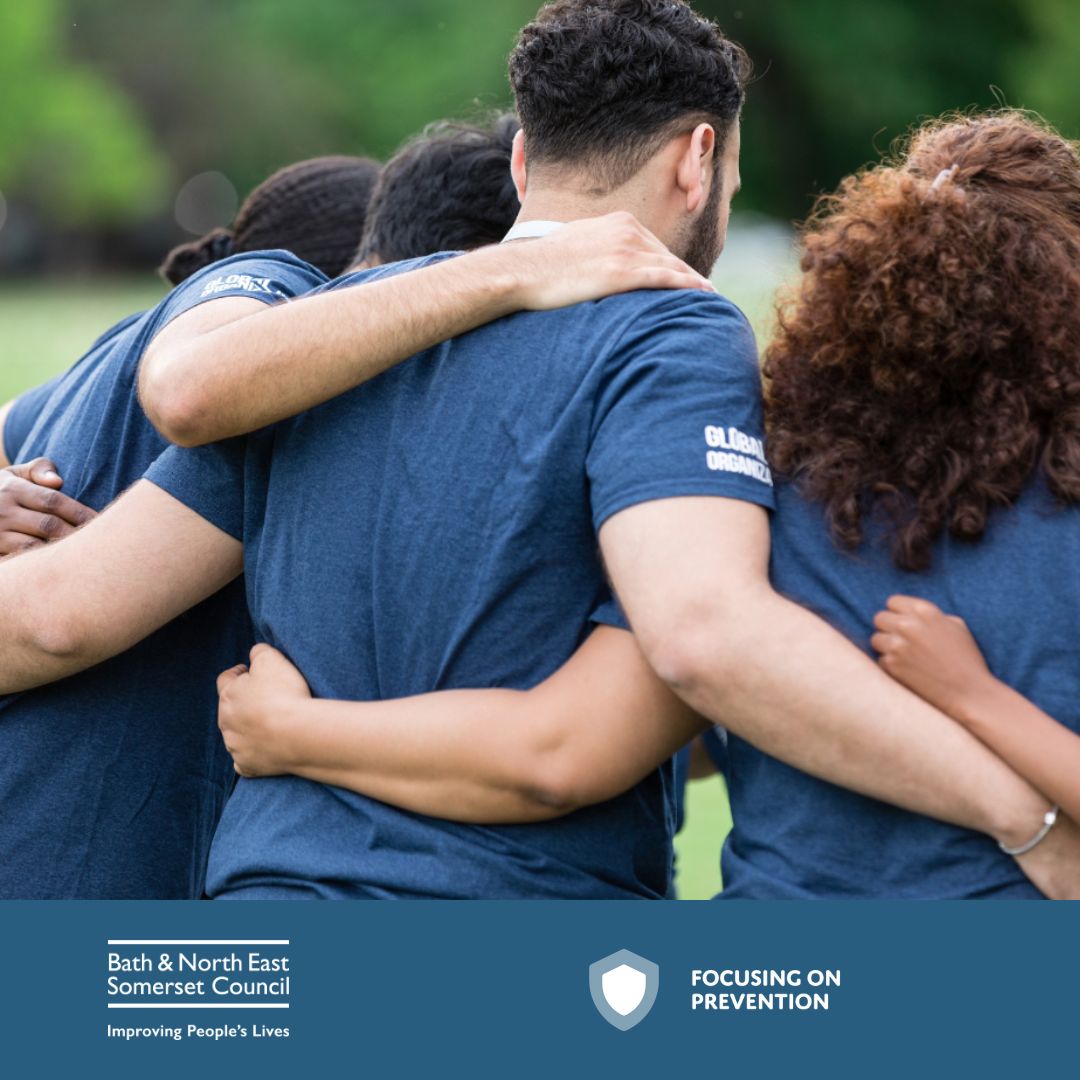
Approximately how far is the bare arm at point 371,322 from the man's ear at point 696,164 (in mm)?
244

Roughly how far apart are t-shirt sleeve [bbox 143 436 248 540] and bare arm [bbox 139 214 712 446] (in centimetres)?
12

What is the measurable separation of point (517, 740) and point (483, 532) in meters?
0.32

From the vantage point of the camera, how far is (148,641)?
2934 mm

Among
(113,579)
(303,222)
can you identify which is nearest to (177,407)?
(113,579)

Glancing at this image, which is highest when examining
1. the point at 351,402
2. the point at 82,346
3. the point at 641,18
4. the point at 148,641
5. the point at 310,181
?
the point at 82,346

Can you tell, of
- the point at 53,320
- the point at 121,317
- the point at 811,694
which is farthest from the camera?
the point at 53,320

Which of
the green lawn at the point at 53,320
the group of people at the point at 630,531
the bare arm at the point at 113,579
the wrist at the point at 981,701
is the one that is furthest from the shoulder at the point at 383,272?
the green lawn at the point at 53,320

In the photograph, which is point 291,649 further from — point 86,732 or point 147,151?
point 147,151

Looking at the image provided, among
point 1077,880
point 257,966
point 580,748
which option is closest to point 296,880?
point 257,966

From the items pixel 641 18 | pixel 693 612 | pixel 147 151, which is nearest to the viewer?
pixel 693 612

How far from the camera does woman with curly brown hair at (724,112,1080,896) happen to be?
216 cm

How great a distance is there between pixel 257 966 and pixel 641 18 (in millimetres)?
1768

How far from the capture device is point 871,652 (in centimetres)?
221

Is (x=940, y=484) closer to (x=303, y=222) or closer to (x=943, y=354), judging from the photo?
(x=943, y=354)
